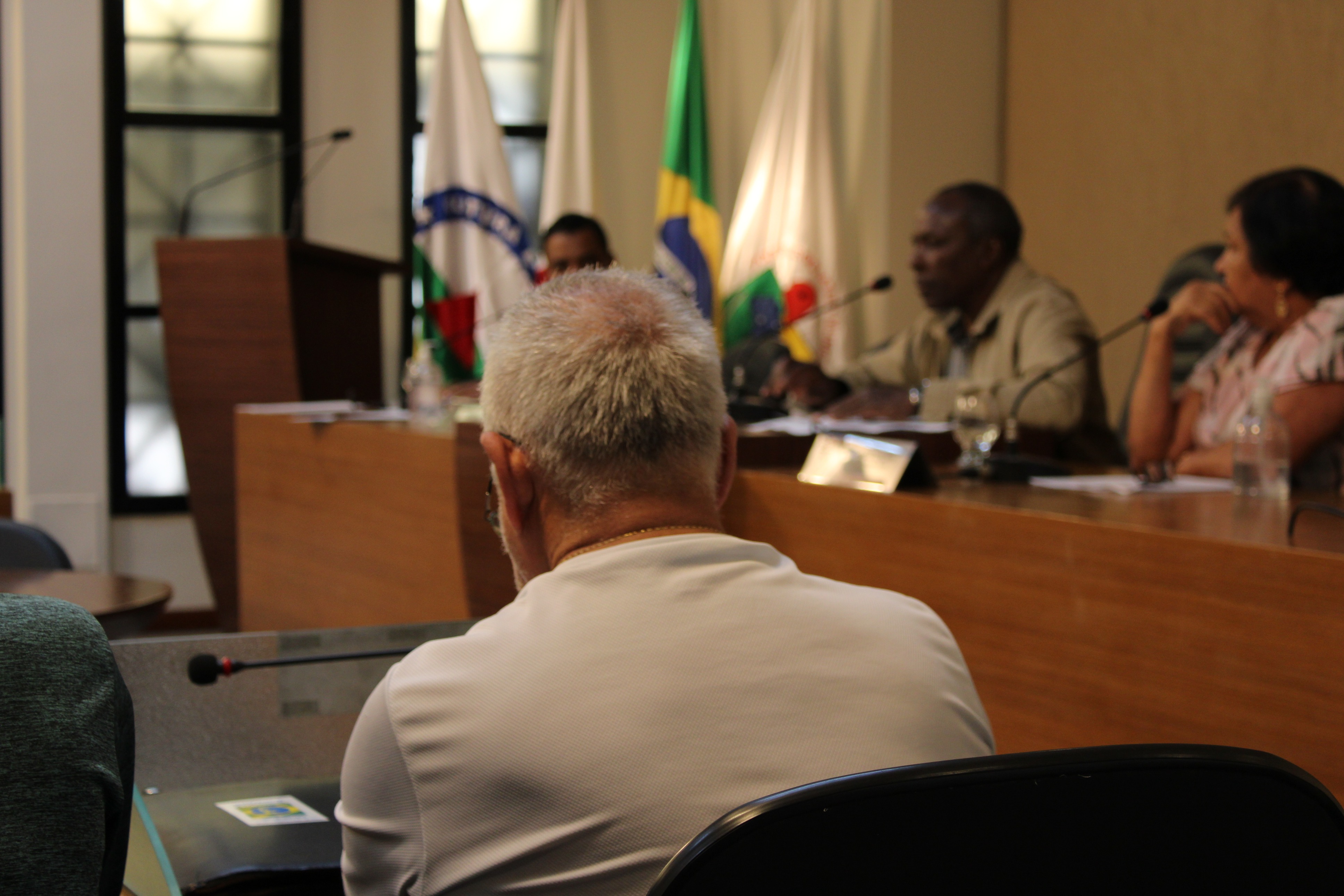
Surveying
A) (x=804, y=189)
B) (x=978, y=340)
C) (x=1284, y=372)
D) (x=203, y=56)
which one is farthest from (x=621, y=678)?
(x=203, y=56)

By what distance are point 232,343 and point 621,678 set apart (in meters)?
3.79

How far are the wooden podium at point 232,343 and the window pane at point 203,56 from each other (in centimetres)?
171

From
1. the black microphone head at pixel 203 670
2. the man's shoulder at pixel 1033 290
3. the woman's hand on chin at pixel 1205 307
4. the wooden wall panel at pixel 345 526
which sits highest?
the man's shoulder at pixel 1033 290

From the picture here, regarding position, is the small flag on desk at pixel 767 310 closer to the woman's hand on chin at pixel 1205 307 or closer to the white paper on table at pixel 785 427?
the white paper on table at pixel 785 427

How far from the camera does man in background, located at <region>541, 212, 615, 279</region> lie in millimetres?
4262

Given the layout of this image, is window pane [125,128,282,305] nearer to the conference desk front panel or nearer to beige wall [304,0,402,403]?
beige wall [304,0,402,403]

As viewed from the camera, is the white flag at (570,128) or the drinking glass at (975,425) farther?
the white flag at (570,128)

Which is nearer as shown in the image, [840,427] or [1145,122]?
[840,427]

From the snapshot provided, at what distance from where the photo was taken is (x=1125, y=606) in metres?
1.56

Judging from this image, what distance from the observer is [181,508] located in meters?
5.85

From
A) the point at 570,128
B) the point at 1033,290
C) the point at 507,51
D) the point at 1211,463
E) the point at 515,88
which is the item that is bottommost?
the point at 1211,463

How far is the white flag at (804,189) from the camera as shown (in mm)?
5281

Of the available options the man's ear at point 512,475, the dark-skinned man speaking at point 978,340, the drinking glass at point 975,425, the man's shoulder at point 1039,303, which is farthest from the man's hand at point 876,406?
the man's ear at point 512,475

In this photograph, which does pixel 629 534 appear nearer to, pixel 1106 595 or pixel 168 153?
pixel 1106 595
